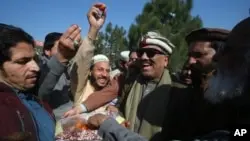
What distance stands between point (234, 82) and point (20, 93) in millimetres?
1271

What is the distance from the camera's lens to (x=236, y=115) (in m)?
1.37

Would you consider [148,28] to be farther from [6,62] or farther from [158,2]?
[6,62]

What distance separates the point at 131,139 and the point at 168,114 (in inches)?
34.6

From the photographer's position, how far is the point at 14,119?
4.83ft

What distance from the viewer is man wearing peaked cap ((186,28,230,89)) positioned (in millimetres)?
2375

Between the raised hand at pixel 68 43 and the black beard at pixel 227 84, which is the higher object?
the raised hand at pixel 68 43

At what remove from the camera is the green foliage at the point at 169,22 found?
591 inches

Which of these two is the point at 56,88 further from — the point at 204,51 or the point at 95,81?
the point at 204,51

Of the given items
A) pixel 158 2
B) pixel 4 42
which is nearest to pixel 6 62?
pixel 4 42

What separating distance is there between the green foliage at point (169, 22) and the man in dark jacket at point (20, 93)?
42.5ft

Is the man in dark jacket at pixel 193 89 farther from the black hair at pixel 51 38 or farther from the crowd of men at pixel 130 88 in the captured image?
the black hair at pixel 51 38

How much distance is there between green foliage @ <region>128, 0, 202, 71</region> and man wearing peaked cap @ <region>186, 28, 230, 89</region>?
39.4ft

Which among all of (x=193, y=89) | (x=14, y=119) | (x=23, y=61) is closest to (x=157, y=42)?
(x=193, y=89)

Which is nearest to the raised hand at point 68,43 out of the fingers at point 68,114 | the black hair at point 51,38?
the fingers at point 68,114
